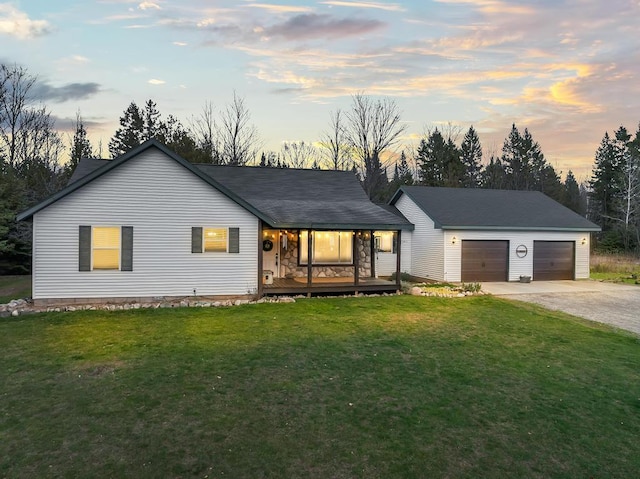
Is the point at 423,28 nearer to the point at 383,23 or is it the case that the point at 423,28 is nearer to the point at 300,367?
the point at 383,23

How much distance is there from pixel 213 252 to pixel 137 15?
7.98 metres

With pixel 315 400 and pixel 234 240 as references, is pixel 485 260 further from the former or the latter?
pixel 315 400

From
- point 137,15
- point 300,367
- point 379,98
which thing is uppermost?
point 379,98

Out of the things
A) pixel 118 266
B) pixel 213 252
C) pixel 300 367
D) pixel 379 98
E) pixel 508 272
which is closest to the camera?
pixel 300 367

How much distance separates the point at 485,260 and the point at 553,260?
359 centimetres

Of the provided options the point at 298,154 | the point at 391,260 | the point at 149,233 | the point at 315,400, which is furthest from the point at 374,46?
the point at 298,154

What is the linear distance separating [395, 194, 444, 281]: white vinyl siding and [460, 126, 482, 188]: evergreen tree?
31680 mm

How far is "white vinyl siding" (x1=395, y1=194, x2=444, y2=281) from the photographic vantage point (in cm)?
1766

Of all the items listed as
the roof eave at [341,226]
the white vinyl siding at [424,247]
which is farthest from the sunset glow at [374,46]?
the roof eave at [341,226]

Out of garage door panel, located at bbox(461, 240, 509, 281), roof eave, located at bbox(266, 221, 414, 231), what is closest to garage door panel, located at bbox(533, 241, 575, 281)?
garage door panel, located at bbox(461, 240, 509, 281)

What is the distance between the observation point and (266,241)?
15.0 metres

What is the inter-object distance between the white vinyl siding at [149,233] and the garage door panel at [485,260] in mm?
9577

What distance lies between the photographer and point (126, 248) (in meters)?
11.8

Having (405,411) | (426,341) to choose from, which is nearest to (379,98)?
(426,341)
